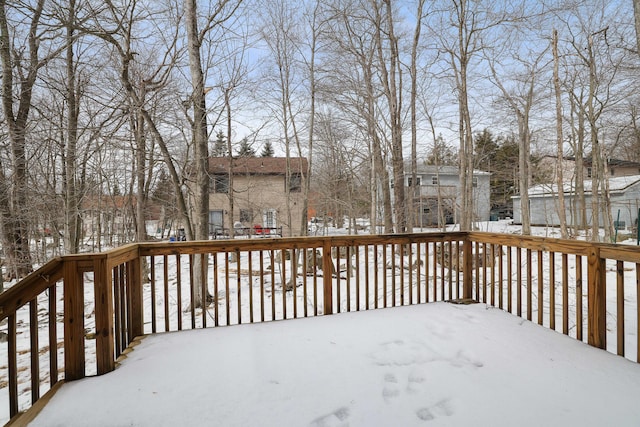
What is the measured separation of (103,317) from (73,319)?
0.16m

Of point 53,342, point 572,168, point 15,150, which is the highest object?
point 572,168

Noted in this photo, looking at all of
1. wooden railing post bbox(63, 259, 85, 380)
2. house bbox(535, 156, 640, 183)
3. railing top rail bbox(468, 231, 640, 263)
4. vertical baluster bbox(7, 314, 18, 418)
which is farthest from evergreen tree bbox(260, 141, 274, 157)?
house bbox(535, 156, 640, 183)

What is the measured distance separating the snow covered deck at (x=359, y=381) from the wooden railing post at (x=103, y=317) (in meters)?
0.09

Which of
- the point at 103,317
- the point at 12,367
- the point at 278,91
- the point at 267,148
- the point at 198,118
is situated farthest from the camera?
the point at 267,148

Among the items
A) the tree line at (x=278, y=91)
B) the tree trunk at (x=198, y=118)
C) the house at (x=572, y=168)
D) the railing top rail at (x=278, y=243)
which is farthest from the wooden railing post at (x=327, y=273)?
the house at (x=572, y=168)

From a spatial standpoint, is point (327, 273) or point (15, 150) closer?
point (327, 273)

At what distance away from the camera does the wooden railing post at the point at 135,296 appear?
8.50 ft

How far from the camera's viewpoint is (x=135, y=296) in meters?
2.65

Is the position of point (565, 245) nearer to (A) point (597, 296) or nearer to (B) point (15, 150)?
(A) point (597, 296)

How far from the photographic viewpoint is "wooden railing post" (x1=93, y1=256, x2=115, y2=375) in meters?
2.04

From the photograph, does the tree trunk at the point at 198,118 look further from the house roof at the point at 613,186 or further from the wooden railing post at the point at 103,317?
the house roof at the point at 613,186

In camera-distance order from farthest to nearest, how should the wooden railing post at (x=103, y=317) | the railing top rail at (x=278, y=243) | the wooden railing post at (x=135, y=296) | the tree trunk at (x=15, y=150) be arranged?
the tree trunk at (x=15, y=150) → the railing top rail at (x=278, y=243) → the wooden railing post at (x=135, y=296) → the wooden railing post at (x=103, y=317)

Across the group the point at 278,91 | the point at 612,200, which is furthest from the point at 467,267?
the point at 612,200

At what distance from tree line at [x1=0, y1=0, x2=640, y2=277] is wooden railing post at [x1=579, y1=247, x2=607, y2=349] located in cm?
519
